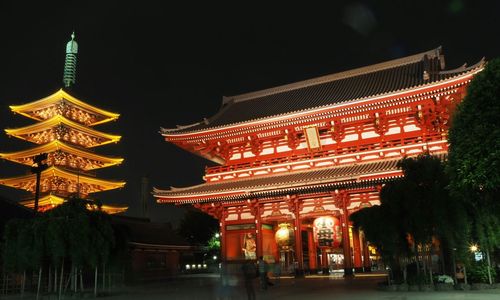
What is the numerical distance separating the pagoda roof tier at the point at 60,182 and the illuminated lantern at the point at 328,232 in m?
28.3

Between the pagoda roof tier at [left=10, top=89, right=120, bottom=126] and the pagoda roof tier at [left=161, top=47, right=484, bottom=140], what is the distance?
2028 centimetres

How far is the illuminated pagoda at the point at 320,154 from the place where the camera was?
85.6ft

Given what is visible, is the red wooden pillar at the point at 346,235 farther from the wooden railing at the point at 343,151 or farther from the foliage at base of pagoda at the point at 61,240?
the foliage at base of pagoda at the point at 61,240

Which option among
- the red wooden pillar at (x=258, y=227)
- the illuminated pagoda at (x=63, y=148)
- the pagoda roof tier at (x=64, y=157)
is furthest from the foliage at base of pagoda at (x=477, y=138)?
the pagoda roof tier at (x=64, y=157)

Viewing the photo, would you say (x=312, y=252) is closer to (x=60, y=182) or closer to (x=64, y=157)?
(x=60, y=182)

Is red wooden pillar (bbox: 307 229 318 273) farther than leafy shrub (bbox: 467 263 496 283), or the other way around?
red wooden pillar (bbox: 307 229 318 273)

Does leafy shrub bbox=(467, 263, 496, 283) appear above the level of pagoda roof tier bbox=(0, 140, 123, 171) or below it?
below

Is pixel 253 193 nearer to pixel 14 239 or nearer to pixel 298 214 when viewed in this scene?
pixel 298 214

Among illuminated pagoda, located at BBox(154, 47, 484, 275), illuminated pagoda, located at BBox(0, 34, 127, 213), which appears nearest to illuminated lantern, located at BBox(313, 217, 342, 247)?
illuminated pagoda, located at BBox(154, 47, 484, 275)

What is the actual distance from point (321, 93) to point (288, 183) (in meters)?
10.6

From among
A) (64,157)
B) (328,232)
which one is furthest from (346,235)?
(64,157)

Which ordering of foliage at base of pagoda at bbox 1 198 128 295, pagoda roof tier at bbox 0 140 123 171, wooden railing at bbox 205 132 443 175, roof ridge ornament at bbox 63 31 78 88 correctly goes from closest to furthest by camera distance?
1. foliage at base of pagoda at bbox 1 198 128 295
2. wooden railing at bbox 205 132 443 175
3. pagoda roof tier at bbox 0 140 123 171
4. roof ridge ornament at bbox 63 31 78 88

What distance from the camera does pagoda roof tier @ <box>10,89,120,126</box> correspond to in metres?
49.1

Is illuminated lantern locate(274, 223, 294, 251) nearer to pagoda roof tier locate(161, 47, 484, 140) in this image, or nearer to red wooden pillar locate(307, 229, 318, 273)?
red wooden pillar locate(307, 229, 318, 273)
